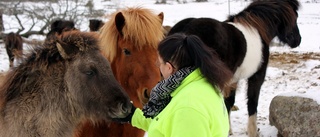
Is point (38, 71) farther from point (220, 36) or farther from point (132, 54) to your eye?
point (220, 36)

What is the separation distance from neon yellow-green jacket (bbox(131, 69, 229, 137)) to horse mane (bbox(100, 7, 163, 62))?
3.59 feet

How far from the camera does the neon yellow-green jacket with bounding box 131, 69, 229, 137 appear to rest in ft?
6.38

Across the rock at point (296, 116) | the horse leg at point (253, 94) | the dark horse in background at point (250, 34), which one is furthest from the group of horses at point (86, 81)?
the horse leg at point (253, 94)

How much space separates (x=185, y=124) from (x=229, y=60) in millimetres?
3336

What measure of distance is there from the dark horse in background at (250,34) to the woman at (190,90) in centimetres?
263

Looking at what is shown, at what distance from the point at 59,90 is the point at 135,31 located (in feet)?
2.89

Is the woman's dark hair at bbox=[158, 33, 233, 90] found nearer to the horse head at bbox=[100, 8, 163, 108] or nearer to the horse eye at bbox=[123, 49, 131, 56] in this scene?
the horse head at bbox=[100, 8, 163, 108]

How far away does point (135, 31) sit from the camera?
10.5ft

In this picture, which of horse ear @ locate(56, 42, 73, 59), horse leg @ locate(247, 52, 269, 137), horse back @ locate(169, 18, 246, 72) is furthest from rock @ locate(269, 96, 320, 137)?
horse ear @ locate(56, 42, 73, 59)

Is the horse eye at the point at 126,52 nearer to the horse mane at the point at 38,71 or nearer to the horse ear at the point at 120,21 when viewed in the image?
the horse ear at the point at 120,21

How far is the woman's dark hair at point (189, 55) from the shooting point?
2137 millimetres

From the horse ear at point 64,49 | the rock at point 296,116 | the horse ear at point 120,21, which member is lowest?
the rock at point 296,116

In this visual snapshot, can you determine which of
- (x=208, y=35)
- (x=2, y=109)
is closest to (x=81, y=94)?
(x=2, y=109)

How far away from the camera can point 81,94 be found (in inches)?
105
